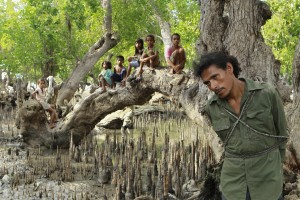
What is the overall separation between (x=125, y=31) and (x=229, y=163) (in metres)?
17.5

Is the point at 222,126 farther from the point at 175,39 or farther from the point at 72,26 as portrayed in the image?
the point at 72,26

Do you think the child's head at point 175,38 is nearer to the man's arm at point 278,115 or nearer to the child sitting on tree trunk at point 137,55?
the child sitting on tree trunk at point 137,55

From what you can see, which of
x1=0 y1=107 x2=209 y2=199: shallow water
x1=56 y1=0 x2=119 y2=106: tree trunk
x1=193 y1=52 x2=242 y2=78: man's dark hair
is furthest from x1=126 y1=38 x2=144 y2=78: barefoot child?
x1=193 y1=52 x2=242 y2=78: man's dark hair

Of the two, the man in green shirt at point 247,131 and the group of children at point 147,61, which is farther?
the group of children at point 147,61

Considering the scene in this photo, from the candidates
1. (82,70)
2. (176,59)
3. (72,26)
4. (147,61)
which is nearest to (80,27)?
(82,70)

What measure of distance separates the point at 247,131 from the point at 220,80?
0.34 m

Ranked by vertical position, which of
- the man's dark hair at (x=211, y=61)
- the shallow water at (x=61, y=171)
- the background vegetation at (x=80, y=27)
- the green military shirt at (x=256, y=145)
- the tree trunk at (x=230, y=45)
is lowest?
the shallow water at (x=61, y=171)

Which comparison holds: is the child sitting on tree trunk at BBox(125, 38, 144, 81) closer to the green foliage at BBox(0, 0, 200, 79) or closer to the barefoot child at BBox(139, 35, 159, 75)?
the barefoot child at BBox(139, 35, 159, 75)

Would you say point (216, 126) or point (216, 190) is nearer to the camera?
point (216, 126)

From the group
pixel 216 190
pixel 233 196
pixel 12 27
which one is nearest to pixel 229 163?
pixel 233 196

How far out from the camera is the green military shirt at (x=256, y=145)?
2.23 metres

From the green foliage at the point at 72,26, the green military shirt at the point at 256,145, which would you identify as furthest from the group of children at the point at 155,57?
the green foliage at the point at 72,26

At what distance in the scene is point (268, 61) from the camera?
17.1 ft

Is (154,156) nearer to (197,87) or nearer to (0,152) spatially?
(197,87)
